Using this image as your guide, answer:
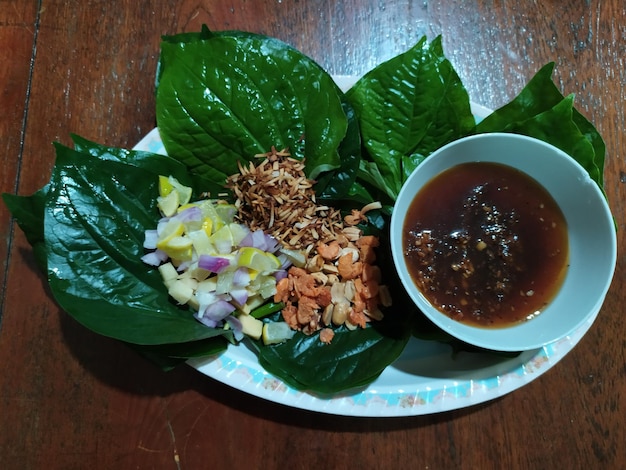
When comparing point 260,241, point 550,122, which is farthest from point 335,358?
point 550,122

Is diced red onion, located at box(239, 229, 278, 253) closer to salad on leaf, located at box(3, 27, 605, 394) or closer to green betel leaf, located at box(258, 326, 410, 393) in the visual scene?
salad on leaf, located at box(3, 27, 605, 394)

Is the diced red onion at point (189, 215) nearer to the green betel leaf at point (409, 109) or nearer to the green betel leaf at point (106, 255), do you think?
the green betel leaf at point (106, 255)

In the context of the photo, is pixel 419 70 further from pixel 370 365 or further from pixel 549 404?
pixel 549 404

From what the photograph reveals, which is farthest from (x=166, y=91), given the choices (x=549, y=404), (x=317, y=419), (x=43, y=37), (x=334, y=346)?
(x=549, y=404)

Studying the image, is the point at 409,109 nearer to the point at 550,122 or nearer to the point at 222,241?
the point at 550,122

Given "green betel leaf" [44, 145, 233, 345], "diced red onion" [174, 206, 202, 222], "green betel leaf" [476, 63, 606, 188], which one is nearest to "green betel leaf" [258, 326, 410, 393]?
"green betel leaf" [44, 145, 233, 345]

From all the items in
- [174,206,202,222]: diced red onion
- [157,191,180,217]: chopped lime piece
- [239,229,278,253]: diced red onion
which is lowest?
[239,229,278,253]: diced red onion

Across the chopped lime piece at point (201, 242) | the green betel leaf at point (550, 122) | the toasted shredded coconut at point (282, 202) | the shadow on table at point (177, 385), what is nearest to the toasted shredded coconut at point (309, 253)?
the toasted shredded coconut at point (282, 202)
